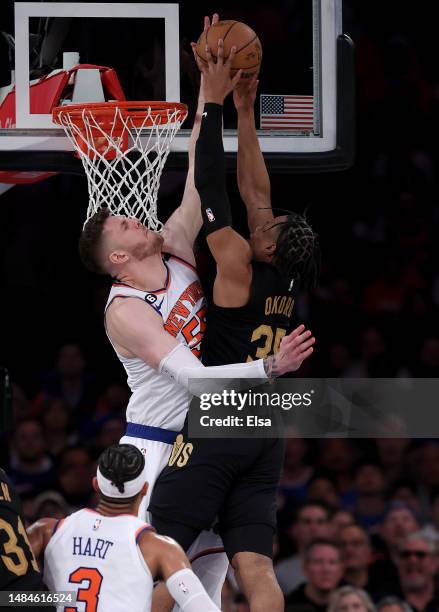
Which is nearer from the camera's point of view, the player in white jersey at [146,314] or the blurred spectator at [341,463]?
the player in white jersey at [146,314]

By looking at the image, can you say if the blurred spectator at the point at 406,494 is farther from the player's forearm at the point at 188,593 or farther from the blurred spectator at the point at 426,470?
the player's forearm at the point at 188,593

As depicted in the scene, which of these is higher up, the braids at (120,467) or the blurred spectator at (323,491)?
the braids at (120,467)

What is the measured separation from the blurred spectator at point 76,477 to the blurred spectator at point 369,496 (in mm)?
1849

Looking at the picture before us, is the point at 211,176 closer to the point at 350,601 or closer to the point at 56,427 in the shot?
the point at 350,601

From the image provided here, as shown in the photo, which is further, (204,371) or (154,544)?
(204,371)

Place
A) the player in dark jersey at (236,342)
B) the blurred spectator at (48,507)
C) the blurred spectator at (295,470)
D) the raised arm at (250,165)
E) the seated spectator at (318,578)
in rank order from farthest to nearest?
1. the blurred spectator at (295,470)
2. the blurred spectator at (48,507)
3. the seated spectator at (318,578)
4. the raised arm at (250,165)
5. the player in dark jersey at (236,342)

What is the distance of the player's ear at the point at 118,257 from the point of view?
17.1ft

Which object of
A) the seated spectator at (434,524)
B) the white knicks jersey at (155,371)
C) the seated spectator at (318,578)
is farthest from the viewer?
the seated spectator at (434,524)

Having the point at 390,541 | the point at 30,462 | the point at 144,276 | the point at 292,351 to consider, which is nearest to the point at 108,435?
the point at 30,462

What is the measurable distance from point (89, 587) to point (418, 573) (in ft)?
11.9

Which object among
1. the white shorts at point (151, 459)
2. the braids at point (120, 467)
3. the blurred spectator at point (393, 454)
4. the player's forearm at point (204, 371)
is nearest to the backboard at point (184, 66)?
the player's forearm at point (204, 371)

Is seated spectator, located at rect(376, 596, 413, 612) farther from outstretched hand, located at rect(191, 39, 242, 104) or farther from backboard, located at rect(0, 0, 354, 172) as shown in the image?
outstretched hand, located at rect(191, 39, 242, 104)

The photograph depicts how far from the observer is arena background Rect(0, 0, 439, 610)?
8.30 m

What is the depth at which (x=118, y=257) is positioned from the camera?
17.1 feet
